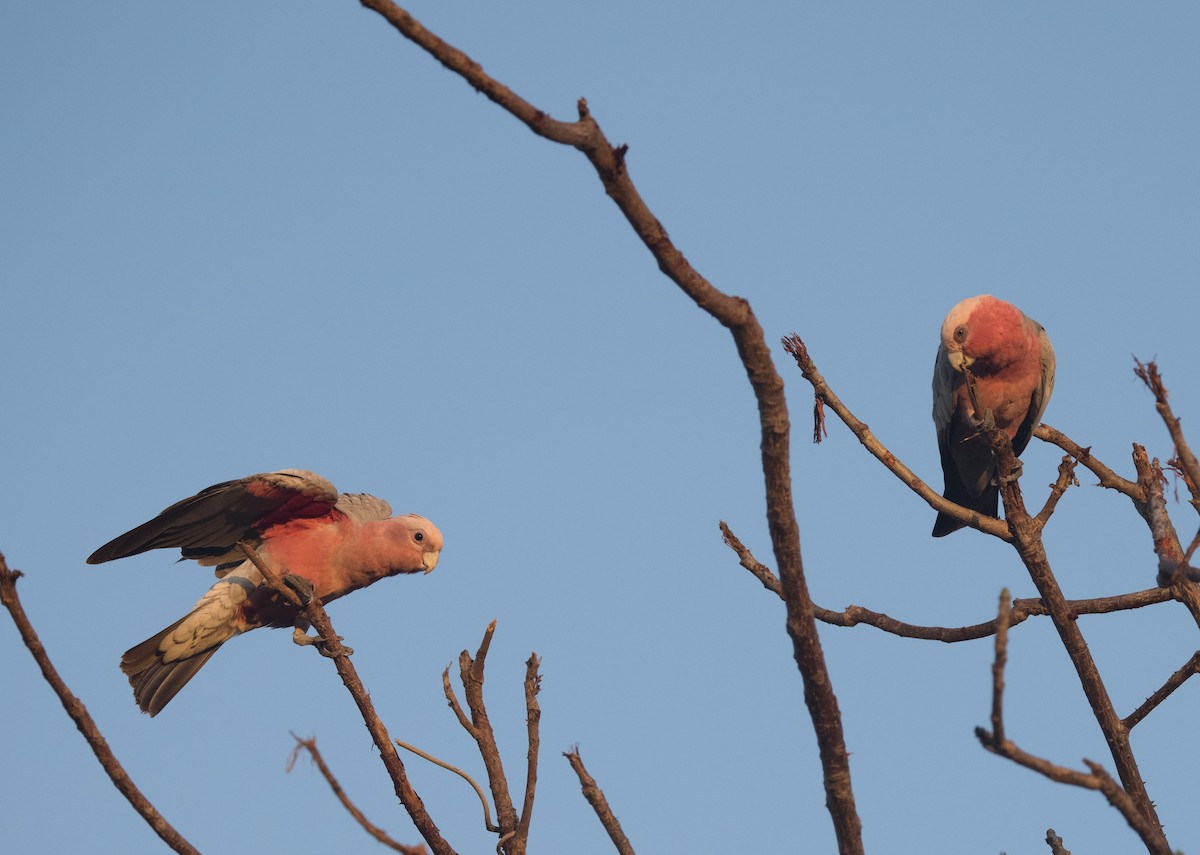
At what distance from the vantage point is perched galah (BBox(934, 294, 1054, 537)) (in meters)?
9.48

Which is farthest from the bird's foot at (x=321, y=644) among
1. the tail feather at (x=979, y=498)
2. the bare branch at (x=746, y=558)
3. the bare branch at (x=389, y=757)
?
the tail feather at (x=979, y=498)

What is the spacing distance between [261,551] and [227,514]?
1.39ft

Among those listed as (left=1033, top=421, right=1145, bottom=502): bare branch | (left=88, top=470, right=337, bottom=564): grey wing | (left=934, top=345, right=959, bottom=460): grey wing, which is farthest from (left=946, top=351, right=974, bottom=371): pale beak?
(left=88, top=470, right=337, bottom=564): grey wing

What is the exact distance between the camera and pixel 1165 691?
536 cm

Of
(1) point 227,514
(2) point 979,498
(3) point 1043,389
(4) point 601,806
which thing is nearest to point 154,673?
(1) point 227,514

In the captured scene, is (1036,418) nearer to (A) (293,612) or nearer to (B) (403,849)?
(A) (293,612)

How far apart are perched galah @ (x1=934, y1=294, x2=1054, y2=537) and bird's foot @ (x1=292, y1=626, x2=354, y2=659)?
510 centimetres

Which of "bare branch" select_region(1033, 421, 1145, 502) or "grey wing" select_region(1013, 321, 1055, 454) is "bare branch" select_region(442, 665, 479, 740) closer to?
"bare branch" select_region(1033, 421, 1145, 502)

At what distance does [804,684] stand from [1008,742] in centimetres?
123

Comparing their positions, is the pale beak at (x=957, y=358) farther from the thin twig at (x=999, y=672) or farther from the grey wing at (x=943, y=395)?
the thin twig at (x=999, y=672)

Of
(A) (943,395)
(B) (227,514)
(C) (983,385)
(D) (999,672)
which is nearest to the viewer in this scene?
(D) (999,672)

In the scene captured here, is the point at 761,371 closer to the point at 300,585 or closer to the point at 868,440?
the point at 868,440

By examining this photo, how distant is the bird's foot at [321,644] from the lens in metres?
5.17

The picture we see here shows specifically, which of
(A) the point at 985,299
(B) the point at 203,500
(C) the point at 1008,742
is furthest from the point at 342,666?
(A) the point at 985,299
